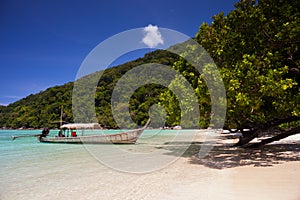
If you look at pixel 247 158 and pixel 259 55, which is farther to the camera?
pixel 247 158

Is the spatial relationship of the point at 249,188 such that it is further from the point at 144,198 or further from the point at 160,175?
the point at 160,175

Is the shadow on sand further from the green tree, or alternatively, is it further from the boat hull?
the boat hull

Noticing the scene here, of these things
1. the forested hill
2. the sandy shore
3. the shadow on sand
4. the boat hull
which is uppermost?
the forested hill

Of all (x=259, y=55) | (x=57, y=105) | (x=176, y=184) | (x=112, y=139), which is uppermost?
(x=57, y=105)

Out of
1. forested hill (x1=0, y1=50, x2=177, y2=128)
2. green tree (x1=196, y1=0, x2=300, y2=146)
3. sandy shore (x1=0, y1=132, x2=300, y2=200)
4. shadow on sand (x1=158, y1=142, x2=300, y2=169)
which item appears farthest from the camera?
forested hill (x1=0, y1=50, x2=177, y2=128)

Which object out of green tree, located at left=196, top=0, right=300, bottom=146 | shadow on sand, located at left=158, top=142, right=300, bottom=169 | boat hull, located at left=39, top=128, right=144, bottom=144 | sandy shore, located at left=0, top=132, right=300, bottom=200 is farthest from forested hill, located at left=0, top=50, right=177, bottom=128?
sandy shore, located at left=0, top=132, right=300, bottom=200

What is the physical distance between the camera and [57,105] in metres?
75.8

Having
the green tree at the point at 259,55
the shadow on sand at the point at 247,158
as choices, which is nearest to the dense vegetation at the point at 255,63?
the green tree at the point at 259,55

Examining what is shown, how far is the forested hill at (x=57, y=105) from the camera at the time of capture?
227 feet

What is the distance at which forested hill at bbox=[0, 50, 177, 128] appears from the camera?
69.3 m

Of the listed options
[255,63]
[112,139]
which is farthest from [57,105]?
[255,63]

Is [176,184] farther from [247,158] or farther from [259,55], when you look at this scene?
[259,55]

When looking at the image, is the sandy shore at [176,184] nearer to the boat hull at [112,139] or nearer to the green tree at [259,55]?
the green tree at [259,55]

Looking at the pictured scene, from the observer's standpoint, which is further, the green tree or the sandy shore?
the green tree
